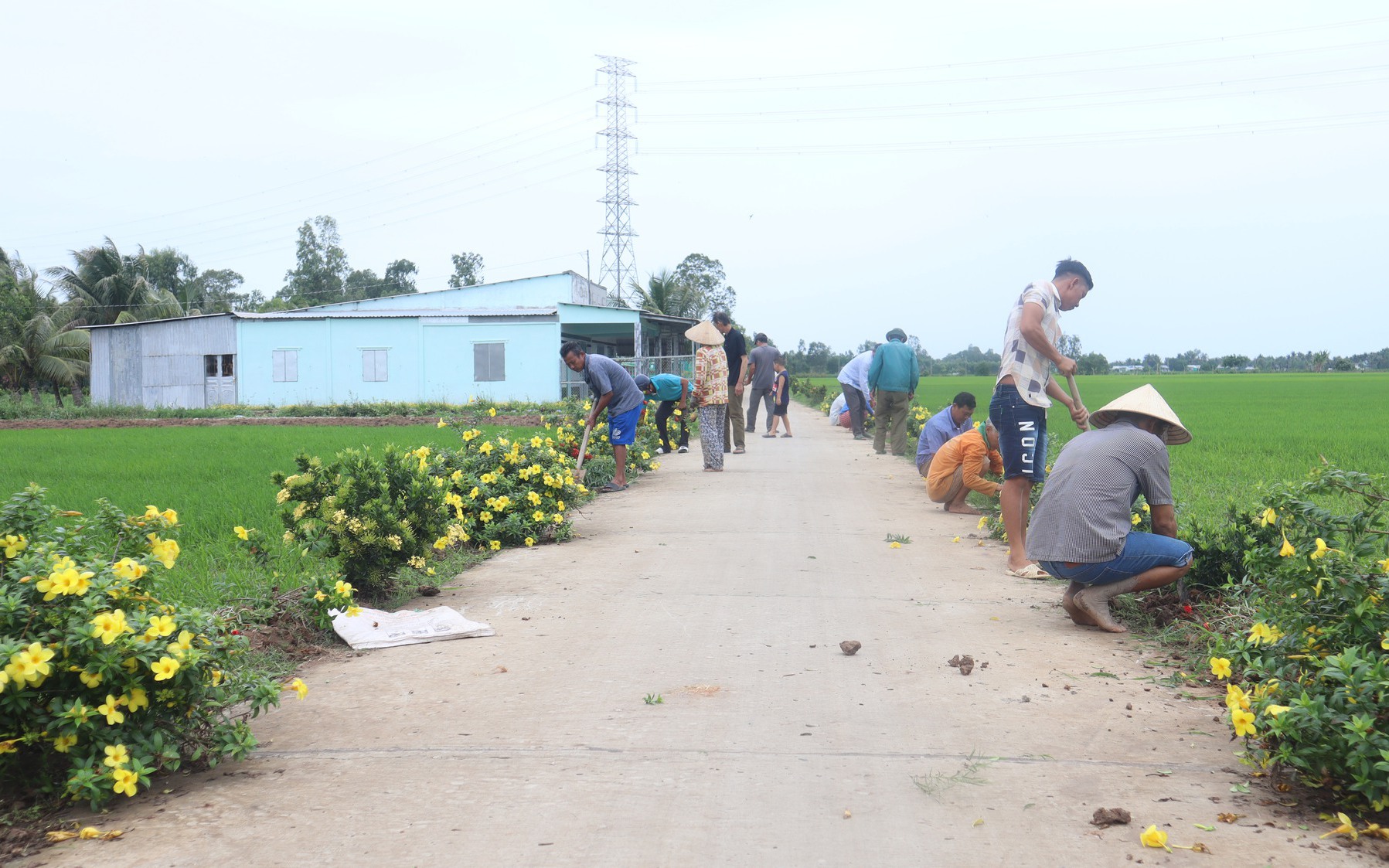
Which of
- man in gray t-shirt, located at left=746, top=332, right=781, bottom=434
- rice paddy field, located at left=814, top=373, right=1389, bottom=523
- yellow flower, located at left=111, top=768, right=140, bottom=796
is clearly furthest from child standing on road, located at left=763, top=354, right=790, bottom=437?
yellow flower, located at left=111, top=768, right=140, bottom=796

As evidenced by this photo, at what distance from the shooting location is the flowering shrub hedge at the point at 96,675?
2.89 metres

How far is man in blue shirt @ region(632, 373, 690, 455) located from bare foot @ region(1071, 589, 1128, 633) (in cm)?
818

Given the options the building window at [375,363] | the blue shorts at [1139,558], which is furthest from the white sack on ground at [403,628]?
the building window at [375,363]

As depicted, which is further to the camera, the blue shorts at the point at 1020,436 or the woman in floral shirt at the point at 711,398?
the woman in floral shirt at the point at 711,398

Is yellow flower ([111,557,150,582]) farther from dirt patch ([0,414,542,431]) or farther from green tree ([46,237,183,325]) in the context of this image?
green tree ([46,237,183,325])

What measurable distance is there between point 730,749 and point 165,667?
68.0 inches

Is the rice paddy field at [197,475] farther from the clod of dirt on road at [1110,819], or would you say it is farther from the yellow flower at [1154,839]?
the yellow flower at [1154,839]

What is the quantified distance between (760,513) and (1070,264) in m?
3.50

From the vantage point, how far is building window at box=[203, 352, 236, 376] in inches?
1283

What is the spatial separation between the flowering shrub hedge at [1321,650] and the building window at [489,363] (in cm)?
2907

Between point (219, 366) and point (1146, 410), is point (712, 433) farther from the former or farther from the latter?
point (219, 366)

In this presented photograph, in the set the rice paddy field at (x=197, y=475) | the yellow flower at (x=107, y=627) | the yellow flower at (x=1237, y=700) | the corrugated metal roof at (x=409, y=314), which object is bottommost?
the rice paddy field at (x=197, y=475)

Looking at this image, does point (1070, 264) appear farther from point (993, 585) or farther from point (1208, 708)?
point (1208, 708)

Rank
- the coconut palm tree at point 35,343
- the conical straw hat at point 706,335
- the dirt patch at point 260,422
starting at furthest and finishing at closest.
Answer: the coconut palm tree at point 35,343, the dirt patch at point 260,422, the conical straw hat at point 706,335
